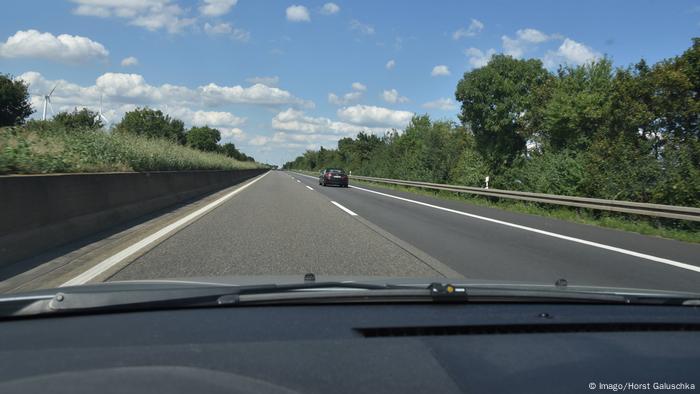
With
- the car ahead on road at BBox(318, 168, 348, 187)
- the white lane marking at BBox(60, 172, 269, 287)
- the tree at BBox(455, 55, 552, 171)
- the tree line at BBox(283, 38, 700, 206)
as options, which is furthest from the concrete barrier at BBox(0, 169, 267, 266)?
the tree at BBox(455, 55, 552, 171)

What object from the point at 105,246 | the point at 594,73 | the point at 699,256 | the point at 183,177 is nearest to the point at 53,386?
the point at 105,246

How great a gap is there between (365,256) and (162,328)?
5.57 m

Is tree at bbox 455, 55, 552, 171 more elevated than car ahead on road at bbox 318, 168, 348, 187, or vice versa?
tree at bbox 455, 55, 552, 171

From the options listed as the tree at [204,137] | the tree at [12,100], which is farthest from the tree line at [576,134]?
the tree at [204,137]

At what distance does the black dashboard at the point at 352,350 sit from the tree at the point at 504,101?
49.2 meters

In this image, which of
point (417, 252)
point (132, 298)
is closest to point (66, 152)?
point (417, 252)

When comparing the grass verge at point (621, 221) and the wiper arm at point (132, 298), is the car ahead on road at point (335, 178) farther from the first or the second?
the wiper arm at point (132, 298)

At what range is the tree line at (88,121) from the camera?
1586 centimetres

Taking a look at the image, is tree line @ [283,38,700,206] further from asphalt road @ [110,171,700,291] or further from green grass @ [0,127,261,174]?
green grass @ [0,127,261,174]

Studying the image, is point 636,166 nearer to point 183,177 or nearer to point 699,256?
point 699,256

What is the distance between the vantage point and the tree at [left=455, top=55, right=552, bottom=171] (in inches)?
2045

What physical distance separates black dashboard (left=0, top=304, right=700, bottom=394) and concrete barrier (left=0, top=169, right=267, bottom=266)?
4.91m

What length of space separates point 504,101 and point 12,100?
51459mm

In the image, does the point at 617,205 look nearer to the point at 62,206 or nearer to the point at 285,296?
the point at 62,206
